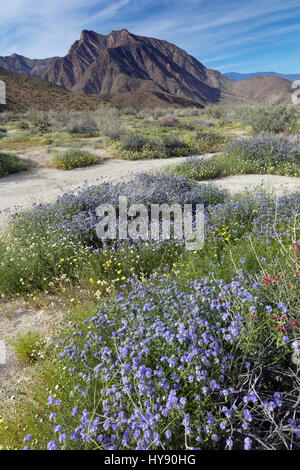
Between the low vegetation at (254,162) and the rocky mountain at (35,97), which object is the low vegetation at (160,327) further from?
the rocky mountain at (35,97)

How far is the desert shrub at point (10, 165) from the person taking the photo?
11.1 m

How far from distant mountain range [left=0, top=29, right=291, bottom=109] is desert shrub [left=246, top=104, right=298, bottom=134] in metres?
122

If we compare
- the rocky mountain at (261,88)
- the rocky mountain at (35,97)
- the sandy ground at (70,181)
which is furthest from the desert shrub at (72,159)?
the rocky mountain at (261,88)

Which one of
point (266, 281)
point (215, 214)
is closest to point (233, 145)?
point (215, 214)

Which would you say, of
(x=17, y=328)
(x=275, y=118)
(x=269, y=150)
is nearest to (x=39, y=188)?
(x=17, y=328)

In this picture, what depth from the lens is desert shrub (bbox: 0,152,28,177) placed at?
36.6 ft

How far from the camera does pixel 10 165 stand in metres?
11.3

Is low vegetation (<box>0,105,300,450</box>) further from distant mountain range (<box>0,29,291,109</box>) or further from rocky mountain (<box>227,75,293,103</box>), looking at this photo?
rocky mountain (<box>227,75,293,103</box>)

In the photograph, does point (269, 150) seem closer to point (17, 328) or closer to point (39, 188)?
point (39, 188)

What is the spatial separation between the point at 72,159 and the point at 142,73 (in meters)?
174

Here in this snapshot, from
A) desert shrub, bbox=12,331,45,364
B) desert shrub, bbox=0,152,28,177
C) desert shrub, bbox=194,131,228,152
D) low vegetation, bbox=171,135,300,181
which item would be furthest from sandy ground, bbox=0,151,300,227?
desert shrub, bbox=12,331,45,364

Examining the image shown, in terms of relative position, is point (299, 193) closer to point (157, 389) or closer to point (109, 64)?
point (157, 389)
